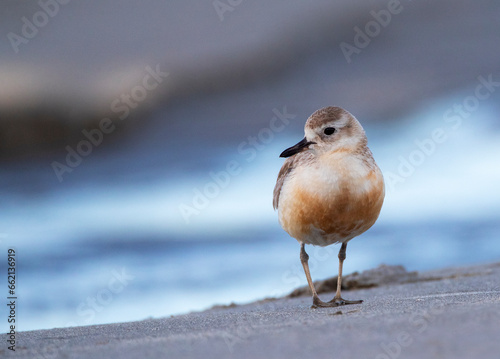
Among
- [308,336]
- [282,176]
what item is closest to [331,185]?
[282,176]

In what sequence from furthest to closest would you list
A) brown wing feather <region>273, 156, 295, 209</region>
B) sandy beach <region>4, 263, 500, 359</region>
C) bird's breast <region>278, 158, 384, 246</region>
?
brown wing feather <region>273, 156, 295, 209</region> < bird's breast <region>278, 158, 384, 246</region> < sandy beach <region>4, 263, 500, 359</region>

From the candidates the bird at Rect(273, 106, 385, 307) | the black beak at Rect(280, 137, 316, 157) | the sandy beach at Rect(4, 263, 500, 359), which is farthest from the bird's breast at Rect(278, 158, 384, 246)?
the sandy beach at Rect(4, 263, 500, 359)

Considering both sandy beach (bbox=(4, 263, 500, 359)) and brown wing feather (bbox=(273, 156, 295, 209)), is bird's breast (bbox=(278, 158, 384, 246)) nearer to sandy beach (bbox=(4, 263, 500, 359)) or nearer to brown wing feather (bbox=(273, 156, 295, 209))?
brown wing feather (bbox=(273, 156, 295, 209))

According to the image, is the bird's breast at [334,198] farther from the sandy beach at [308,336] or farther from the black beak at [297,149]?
the sandy beach at [308,336]

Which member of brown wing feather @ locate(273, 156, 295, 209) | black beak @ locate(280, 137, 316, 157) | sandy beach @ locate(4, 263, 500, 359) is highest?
black beak @ locate(280, 137, 316, 157)

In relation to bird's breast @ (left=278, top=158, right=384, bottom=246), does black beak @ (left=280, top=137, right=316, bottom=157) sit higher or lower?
higher

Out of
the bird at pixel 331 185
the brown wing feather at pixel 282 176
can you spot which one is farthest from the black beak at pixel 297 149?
the brown wing feather at pixel 282 176

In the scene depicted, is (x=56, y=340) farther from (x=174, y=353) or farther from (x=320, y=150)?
(x=320, y=150)
